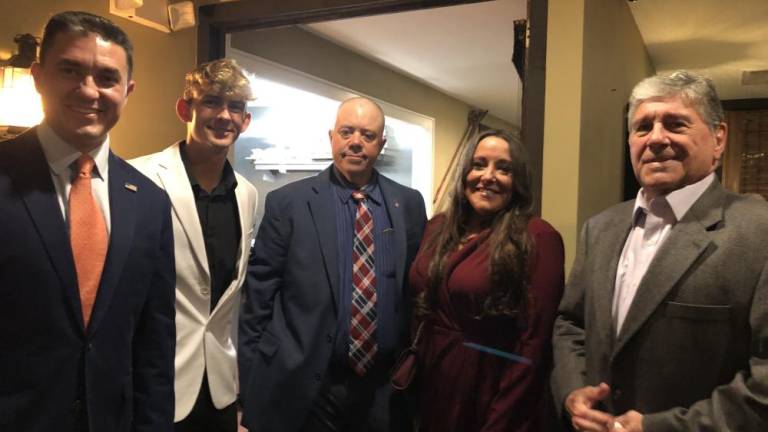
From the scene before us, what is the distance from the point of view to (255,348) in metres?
1.86

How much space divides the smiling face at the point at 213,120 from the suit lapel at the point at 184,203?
12cm

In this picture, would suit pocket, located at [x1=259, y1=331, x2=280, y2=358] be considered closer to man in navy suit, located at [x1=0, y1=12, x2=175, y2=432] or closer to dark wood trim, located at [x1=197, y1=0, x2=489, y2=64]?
man in navy suit, located at [x1=0, y1=12, x2=175, y2=432]

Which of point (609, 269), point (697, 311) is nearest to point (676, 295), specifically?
point (697, 311)

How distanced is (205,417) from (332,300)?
534 mm

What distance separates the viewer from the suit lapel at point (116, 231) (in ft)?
3.94

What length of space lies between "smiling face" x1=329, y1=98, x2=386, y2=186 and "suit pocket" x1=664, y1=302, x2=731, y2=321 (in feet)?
3.39

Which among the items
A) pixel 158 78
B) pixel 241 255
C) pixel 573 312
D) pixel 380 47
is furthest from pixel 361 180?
pixel 380 47

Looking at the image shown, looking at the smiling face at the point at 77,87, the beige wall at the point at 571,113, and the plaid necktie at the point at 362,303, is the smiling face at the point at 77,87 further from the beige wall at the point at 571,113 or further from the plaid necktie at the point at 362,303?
the beige wall at the point at 571,113

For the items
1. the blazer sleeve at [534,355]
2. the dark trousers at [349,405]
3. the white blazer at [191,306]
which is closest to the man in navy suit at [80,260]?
the white blazer at [191,306]

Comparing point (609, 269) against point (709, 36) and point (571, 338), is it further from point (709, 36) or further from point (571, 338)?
point (709, 36)

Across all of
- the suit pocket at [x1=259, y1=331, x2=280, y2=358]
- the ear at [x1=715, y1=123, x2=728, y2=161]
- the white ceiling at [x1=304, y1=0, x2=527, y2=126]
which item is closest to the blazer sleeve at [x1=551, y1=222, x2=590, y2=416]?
the ear at [x1=715, y1=123, x2=728, y2=161]

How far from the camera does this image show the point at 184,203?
1.75m

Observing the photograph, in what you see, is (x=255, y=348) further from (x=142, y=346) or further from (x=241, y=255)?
(x=142, y=346)

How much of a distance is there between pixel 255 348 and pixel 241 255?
0.98ft
